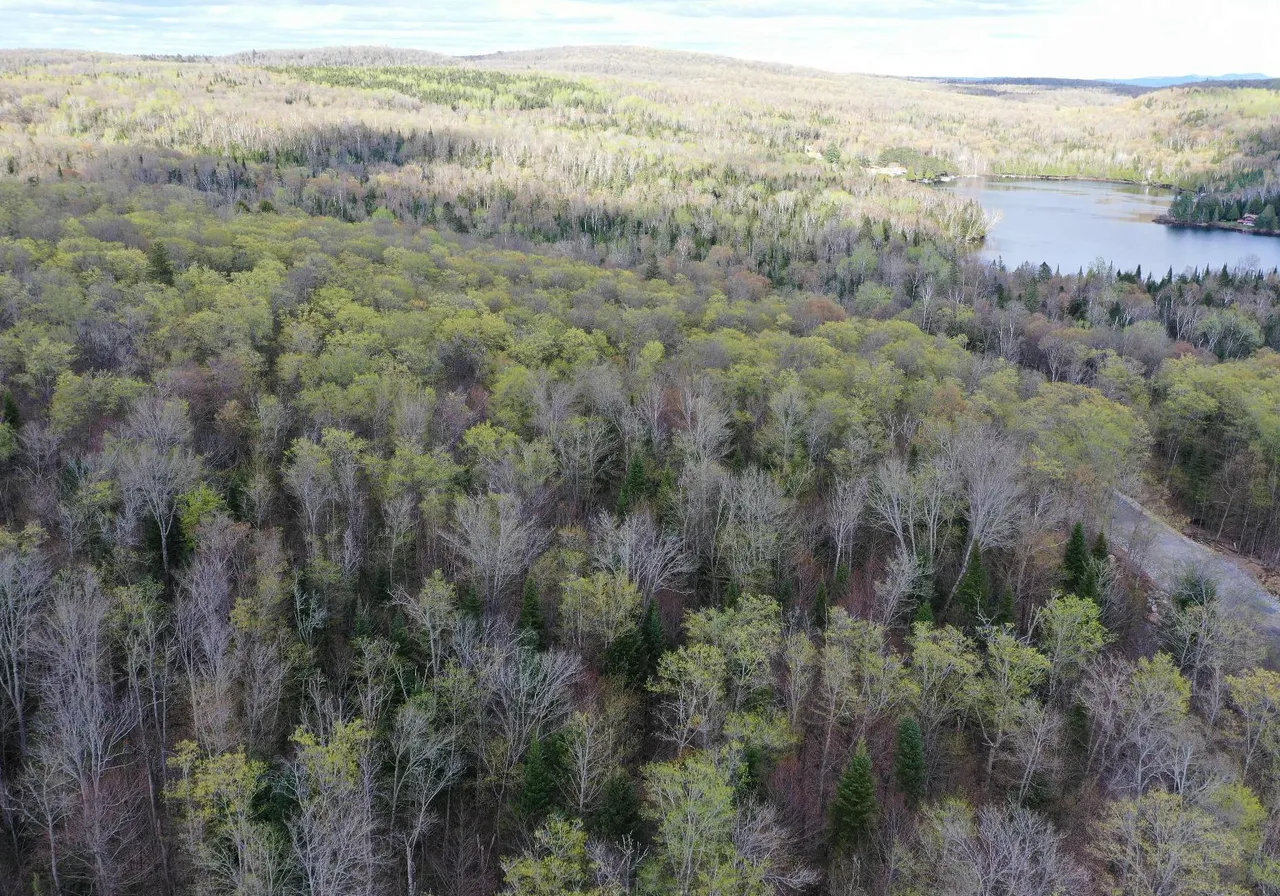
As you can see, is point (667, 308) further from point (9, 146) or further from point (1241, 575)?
point (9, 146)

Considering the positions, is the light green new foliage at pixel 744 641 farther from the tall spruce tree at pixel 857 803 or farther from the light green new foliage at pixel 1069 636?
the light green new foliage at pixel 1069 636

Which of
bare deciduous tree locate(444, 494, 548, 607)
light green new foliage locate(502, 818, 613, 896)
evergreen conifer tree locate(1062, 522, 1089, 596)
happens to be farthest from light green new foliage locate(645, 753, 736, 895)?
evergreen conifer tree locate(1062, 522, 1089, 596)

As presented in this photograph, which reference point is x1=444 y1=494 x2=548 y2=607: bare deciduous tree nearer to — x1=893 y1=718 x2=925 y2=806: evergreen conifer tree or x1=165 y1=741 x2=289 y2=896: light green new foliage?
x1=165 y1=741 x2=289 y2=896: light green new foliage

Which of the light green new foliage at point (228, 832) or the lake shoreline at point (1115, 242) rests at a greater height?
the lake shoreline at point (1115, 242)

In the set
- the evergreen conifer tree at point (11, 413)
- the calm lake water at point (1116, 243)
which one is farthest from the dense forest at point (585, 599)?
the calm lake water at point (1116, 243)

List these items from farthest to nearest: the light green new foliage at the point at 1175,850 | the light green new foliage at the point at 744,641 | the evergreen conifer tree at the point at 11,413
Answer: the evergreen conifer tree at the point at 11,413, the light green new foliage at the point at 744,641, the light green new foliage at the point at 1175,850
